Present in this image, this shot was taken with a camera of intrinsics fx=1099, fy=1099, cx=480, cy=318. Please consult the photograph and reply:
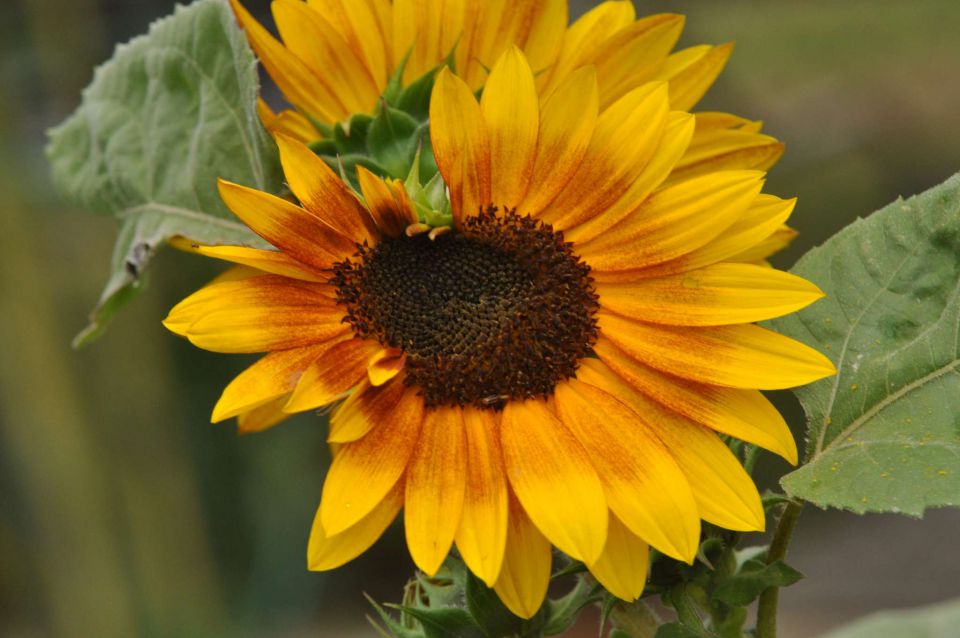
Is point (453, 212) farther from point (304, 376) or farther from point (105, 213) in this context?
point (105, 213)

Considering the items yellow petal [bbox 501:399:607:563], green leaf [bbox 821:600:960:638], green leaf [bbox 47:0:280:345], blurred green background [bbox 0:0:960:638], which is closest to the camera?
yellow petal [bbox 501:399:607:563]

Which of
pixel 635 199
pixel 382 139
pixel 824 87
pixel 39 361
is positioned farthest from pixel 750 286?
pixel 824 87

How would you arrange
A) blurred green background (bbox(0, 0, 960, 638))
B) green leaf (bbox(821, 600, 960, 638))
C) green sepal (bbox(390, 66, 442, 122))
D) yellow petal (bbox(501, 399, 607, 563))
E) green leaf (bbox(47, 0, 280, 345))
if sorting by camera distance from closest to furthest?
1. yellow petal (bbox(501, 399, 607, 563))
2. green sepal (bbox(390, 66, 442, 122))
3. green leaf (bbox(47, 0, 280, 345))
4. green leaf (bbox(821, 600, 960, 638))
5. blurred green background (bbox(0, 0, 960, 638))

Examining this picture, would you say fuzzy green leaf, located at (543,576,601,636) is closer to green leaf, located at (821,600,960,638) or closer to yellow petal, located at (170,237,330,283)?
yellow petal, located at (170,237,330,283)

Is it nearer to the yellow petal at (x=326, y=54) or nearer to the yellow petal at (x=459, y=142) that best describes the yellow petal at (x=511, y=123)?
the yellow petal at (x=459, y=142)

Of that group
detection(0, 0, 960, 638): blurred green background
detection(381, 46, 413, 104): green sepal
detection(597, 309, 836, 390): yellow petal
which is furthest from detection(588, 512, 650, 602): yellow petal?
detection(0, 0, 960, 638): blurred green background

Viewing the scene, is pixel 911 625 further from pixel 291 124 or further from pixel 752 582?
pixel 291 124
